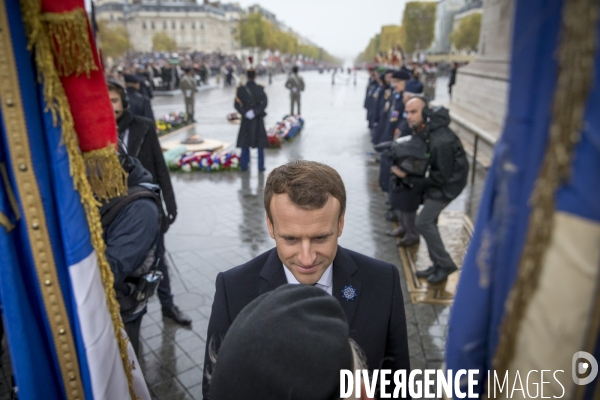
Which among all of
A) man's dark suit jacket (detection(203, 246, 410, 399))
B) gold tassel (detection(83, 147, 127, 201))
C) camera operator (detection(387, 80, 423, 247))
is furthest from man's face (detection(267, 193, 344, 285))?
camera operator (detection(387, 80, 423, 247))

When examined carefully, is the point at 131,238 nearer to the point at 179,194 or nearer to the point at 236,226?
the point at 236,226

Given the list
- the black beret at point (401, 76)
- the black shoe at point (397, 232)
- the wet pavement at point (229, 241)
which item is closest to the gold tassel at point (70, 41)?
the wet pavement at point (229, 241)

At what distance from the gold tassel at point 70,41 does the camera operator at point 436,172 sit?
3801 mm

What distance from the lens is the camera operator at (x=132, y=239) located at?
247 cm

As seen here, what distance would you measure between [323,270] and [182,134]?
540 inches

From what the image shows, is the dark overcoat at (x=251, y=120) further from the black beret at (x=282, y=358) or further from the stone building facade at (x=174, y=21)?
the stone building facade at (x=174, y=21)

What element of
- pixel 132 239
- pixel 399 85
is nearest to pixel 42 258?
pixel 132 239

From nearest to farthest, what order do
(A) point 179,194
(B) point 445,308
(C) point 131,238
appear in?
(C) point 131,238 → (B) point 445,308 → (A) point 179,194

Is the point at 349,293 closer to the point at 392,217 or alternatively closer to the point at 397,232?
the point at 397,232

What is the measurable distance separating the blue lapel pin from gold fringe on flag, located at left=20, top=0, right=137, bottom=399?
102 cm

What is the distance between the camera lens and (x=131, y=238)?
251 centimetres

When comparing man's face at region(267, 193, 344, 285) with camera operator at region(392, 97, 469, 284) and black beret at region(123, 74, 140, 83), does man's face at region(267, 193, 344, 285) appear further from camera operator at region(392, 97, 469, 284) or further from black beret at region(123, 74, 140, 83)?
black beret at region(123, 74, 140, 83)

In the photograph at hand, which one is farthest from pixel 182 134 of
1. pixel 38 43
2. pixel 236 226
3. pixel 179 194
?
pixel 38 43

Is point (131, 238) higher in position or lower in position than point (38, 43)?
lower
